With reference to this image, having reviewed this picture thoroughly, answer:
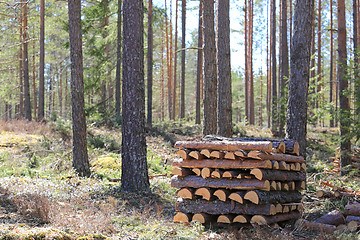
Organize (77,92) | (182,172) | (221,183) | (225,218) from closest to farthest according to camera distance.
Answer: (225,218) → (221,183) → (182,172) → (77,92)

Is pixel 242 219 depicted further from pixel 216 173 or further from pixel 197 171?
pixel 197 171

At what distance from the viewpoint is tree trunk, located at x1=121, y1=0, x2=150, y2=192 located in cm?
841

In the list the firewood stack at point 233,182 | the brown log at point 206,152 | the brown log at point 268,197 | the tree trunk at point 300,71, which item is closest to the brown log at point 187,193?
the firewood stack at point 233,182

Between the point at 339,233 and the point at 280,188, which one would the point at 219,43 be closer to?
the point at 280,188

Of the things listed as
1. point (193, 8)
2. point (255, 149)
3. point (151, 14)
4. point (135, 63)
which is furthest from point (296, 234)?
point (193, 8)

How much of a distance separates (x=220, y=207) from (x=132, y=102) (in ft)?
11.7

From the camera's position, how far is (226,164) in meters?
6.41

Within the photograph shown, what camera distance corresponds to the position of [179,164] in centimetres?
693

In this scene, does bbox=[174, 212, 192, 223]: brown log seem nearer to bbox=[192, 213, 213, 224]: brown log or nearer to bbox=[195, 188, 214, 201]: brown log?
bbox=[192, 213, 213, 224]: brown log

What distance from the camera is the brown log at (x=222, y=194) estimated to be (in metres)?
6.30

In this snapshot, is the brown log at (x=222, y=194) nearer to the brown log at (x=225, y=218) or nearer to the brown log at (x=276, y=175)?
the brown log at (x=225, y=218)

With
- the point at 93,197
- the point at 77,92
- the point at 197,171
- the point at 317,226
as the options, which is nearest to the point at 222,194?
the point at 197,171

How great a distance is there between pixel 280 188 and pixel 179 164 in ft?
6.93

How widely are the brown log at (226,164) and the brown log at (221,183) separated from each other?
252 millimetres
